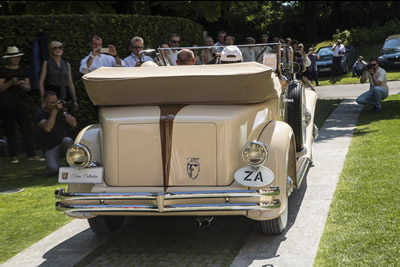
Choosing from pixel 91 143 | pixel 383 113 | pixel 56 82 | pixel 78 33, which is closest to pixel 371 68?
pixel 383 113

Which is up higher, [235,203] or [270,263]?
[235,203]

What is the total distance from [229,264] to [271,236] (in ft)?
2.59

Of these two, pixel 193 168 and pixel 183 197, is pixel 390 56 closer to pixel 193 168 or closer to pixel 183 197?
pixel 193 168

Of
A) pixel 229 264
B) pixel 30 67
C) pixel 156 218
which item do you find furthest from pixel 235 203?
pixel 30 67

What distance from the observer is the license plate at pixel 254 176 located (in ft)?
15.6

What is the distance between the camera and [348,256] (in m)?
4.65

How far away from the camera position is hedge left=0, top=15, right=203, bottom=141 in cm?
1098

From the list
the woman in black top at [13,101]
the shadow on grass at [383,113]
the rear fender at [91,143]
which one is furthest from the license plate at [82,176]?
the shadow on grass at [383,113]

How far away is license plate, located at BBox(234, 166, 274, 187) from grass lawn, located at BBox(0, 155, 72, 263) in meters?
2.29

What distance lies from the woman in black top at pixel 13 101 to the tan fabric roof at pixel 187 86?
494 centimetres

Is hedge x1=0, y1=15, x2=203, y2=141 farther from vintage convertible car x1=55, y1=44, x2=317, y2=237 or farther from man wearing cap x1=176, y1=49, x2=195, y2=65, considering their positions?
vintage convertible car x1=55, y1=44, x2=317, y2=237

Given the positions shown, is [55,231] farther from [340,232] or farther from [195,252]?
[340,232]

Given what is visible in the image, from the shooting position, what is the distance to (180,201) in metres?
4.84

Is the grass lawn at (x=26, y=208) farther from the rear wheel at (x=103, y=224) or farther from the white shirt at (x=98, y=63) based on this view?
the white shirt at (x=98, y=63)
